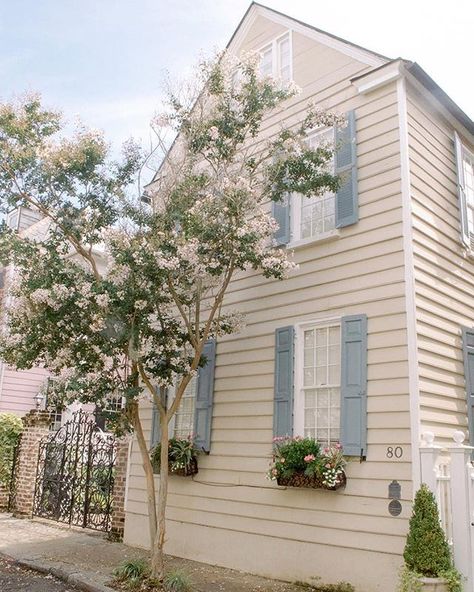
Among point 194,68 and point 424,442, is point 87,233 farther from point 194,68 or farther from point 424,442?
point 424,442

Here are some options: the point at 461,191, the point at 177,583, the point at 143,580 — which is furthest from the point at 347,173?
the point at 143,580

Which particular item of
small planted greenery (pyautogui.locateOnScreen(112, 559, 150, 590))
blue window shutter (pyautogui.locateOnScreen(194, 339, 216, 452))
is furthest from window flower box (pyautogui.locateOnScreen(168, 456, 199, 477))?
small planted greenery (pyautogui.locateOnScreen(112, 559, 150, 590))

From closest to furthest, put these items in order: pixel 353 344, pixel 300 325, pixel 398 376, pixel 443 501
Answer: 1. pixel 443 501
2. pixel 398 376
3. pixel 353 344
4. pixel 300 325

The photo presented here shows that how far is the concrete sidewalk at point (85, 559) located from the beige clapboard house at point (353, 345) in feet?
1.10

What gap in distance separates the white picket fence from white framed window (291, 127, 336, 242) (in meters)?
3.37

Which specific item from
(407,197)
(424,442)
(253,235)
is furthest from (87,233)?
(424,442)

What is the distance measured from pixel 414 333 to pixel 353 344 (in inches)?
32.7

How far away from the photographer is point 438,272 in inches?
298

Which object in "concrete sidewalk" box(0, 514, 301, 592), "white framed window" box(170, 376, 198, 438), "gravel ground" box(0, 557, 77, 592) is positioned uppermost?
"white framed window" box(170, 376, 198, 438)

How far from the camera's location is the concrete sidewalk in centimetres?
706

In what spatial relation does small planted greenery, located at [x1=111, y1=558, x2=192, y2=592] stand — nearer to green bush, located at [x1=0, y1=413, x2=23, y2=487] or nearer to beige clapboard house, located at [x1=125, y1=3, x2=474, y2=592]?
beige clapboard house, located at [x1=125, y1=3, x2=474, y2=592]

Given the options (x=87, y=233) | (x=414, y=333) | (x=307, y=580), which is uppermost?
(x=87, y=233)

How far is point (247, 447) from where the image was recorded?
27.0 feet

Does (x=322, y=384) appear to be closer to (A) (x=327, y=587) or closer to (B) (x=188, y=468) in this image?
(A) (x=327, y=587)
